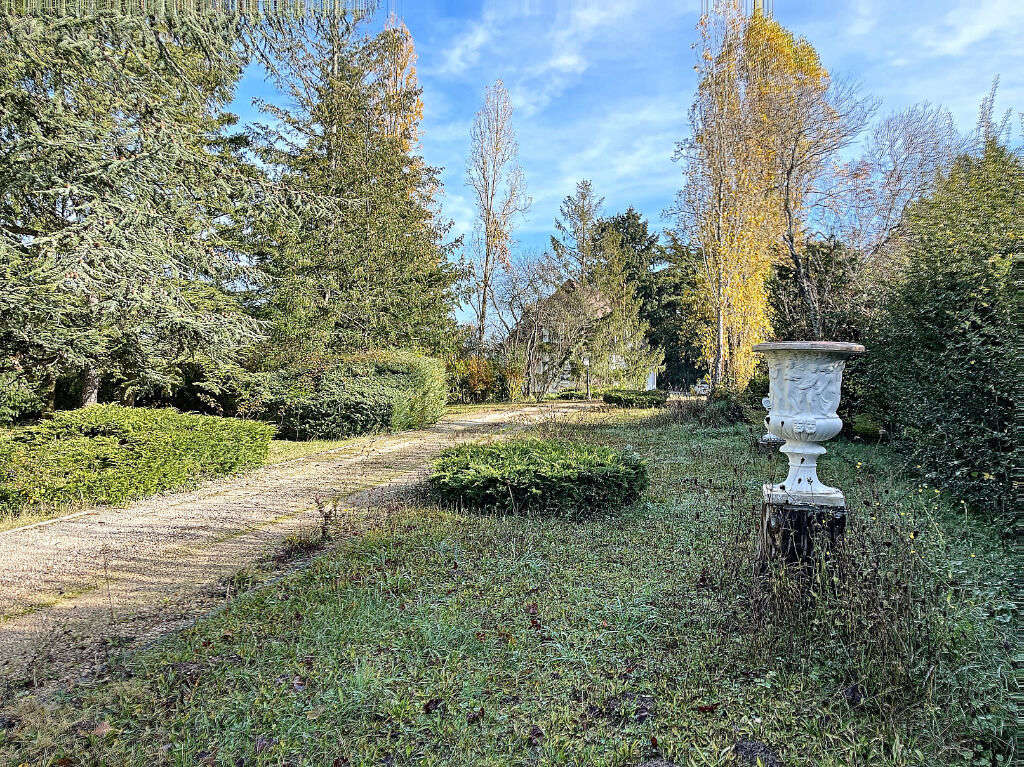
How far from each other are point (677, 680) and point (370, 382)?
10362mm

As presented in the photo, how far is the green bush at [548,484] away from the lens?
536 centimetres

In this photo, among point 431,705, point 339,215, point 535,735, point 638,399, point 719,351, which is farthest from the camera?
point 638,399

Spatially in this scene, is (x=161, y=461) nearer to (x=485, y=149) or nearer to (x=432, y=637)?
(x=432, y=637)

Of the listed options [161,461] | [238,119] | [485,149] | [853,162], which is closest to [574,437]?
[161,461]

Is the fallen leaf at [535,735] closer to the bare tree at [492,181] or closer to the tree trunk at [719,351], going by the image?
the tree trunk at [719,351]

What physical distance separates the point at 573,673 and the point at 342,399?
955 centimetres

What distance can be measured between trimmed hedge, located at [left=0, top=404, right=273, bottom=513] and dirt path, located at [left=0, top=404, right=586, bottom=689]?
10.9 inches

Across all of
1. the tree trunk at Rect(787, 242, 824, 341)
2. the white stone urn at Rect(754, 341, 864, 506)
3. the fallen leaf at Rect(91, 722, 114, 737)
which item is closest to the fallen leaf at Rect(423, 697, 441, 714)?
the fallen leaf at Rect(91, 722, 114, 737)

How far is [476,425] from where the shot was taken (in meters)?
13.6

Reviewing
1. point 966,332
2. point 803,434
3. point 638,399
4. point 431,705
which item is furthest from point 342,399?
point 966,332

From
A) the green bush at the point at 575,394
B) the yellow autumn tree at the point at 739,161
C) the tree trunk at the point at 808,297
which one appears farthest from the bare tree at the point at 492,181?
the tree trunk at the point at 808,297

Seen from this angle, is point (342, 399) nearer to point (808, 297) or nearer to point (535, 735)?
point (808, 297)

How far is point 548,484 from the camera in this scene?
5.35 m

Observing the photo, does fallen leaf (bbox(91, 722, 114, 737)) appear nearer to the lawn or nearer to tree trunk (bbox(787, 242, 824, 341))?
the lawn
